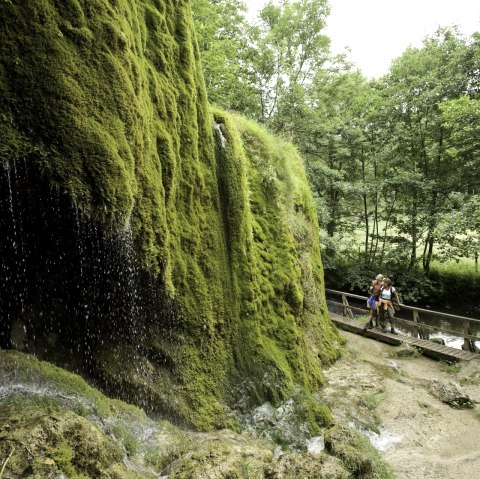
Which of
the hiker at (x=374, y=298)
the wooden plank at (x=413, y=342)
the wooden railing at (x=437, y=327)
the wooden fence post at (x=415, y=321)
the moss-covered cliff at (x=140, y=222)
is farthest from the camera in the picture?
the hiker at (x=374, y=298)

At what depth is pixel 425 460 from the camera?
5.84 meters

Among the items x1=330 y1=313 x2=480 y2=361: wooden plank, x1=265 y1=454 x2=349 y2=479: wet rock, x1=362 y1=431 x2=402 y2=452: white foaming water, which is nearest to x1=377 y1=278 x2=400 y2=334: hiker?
x1=330 y1=313 x2=480 y2=361: wooden plank

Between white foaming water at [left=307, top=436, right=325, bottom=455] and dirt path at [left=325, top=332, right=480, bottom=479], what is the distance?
1.08 m

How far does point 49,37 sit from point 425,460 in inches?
294

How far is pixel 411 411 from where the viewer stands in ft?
24.7

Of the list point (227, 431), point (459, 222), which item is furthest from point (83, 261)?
point (459, 222)

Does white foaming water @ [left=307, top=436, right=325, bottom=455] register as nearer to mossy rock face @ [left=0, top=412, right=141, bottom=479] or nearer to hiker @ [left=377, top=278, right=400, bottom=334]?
mossy rock face @ [left=0, top=412, right=141, bottom=479]

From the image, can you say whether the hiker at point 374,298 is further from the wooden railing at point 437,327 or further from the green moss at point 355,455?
the green moss at point 355,455

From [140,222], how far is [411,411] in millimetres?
6652

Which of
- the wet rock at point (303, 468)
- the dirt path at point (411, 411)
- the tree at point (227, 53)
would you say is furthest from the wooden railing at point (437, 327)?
the tree at point (227, 53)

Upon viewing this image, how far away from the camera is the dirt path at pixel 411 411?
580cm

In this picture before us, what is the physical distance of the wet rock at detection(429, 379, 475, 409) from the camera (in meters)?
7.80

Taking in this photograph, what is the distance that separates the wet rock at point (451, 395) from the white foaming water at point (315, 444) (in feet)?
12.1

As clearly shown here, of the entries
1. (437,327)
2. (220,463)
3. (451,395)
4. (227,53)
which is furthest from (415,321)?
(227,53)
